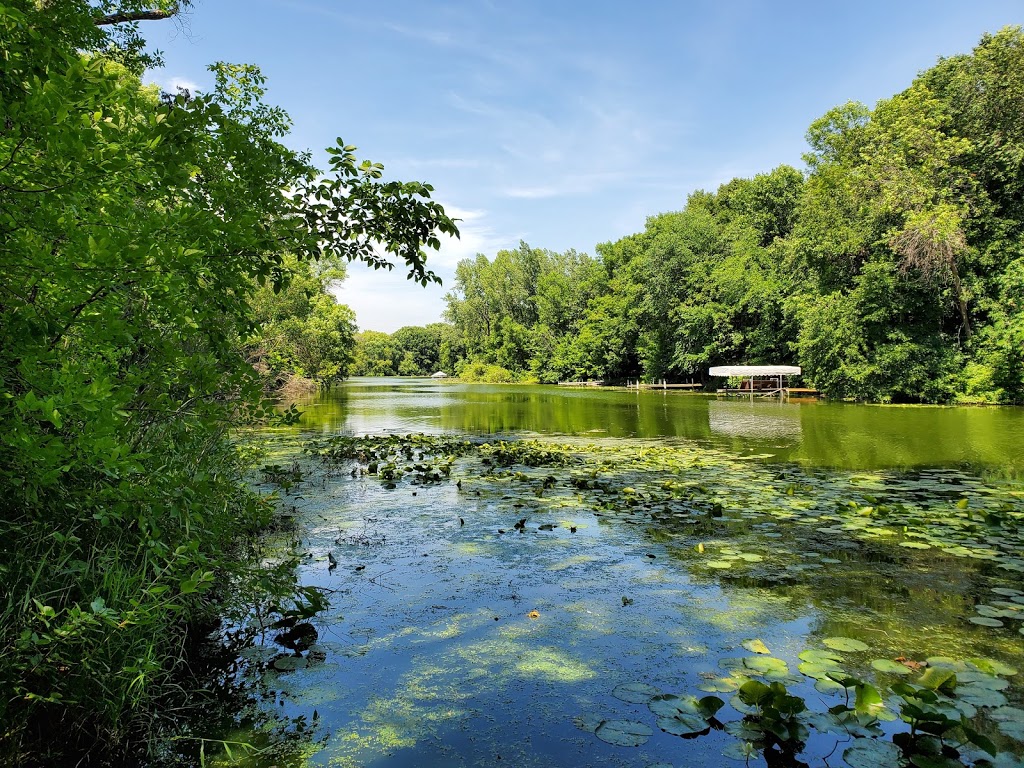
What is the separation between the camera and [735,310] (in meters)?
41.2

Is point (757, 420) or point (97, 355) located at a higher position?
point (97, 355)

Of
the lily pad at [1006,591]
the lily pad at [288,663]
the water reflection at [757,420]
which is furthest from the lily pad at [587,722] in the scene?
the water reflection at [757,420]

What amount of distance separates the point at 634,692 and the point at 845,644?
5.49ft

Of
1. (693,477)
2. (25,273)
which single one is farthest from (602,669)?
(693,477)

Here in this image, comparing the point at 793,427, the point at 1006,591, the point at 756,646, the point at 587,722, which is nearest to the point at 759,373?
the point at 793,427

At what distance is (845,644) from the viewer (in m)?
3.87

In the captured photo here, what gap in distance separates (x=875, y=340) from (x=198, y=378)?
32395 millimetres

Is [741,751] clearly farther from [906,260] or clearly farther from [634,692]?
[906,260]

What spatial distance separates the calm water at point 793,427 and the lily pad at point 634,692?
9364 millimetres

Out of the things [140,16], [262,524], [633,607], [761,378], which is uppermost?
[140,16]

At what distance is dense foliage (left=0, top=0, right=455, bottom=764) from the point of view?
2.17 metres

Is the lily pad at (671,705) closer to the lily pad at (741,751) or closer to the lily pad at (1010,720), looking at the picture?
the lily pad at (741,751)

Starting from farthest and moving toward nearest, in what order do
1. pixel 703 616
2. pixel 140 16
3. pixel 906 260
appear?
pixel 906 260
pixel 140 16
pixel 703 616

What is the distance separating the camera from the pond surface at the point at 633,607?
9.90 ft
